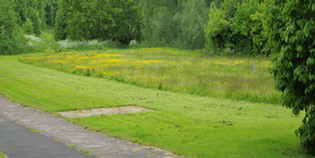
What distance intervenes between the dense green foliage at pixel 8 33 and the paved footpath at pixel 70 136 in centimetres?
5013

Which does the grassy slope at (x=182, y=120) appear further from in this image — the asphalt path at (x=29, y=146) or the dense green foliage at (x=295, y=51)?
the asphalt path at (x=29, y=146)

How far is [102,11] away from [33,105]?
223ft

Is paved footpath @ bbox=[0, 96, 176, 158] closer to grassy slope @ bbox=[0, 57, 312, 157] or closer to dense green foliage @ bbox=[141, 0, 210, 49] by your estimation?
grassy slope @ bbox=[0, 57, 312, 157]

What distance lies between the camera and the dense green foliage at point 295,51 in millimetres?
11055

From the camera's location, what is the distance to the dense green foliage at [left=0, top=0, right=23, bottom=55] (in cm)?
6775

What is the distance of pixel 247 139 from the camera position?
13742mm

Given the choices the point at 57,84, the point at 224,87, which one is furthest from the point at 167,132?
the point at 57,84

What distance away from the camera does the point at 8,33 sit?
6956 cm

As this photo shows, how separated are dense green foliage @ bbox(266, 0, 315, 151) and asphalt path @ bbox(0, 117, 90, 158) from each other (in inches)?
192

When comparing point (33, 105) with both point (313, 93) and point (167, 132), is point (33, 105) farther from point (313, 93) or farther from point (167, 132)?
point (313, 93)

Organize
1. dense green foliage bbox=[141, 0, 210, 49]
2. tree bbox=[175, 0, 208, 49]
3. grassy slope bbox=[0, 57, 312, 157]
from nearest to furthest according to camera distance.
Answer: grassy slope bbox=[0, 57, 312, 157], tree bbox=[175, 0, 208, 49], dense green foliage bbox=[141, 0, 210, 49]

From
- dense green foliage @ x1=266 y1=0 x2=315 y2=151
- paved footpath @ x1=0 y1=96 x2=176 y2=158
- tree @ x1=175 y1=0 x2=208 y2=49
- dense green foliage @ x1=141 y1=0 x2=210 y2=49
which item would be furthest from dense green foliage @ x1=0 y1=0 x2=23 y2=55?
dense green foliage @ x1=266 y1=0 x2=315 y2=151

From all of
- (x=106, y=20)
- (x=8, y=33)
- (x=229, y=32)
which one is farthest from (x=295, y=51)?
(x=106, y=20)

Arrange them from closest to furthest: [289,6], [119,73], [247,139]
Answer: [289,6] → [247,139] → [119,73]
